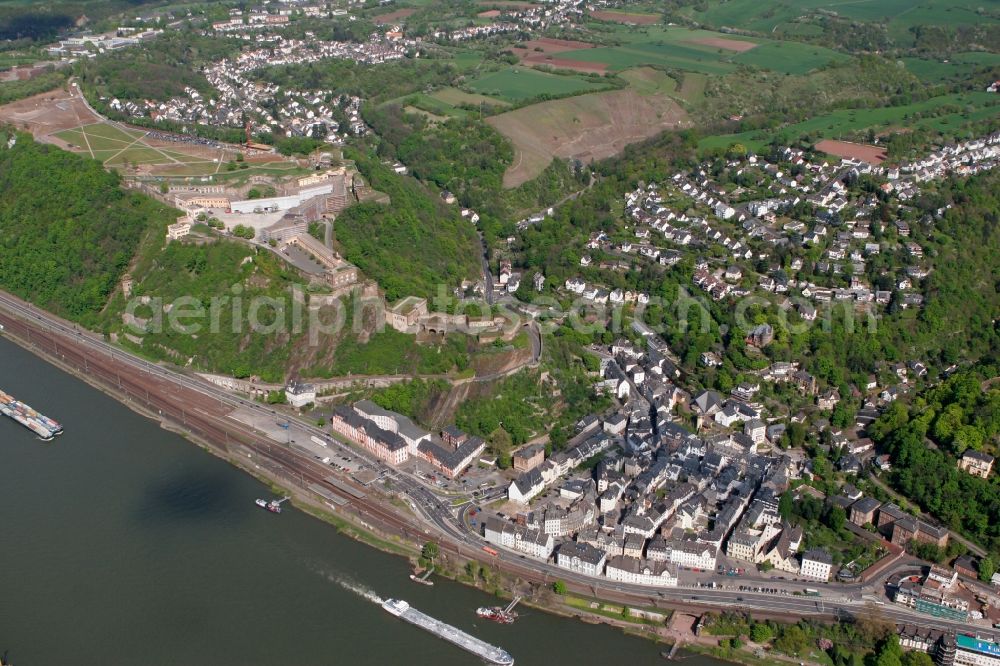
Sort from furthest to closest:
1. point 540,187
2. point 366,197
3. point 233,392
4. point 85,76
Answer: point 85,76, point 540,187, point 366,197, point 233,392

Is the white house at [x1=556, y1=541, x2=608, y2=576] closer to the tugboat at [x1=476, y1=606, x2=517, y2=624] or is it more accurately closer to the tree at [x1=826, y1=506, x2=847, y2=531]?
the tugboat at [x1=476, y1=606, x2=517, y2=624]

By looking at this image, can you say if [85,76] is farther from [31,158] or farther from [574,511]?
[574,511]

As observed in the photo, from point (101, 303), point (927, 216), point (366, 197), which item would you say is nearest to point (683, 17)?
point (927, 216)

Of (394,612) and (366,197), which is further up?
(366,197)

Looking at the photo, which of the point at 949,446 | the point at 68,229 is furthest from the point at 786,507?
the point at 68,229

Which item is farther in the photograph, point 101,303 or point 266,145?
point 266,145

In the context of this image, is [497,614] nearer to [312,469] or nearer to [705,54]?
[312,469]
